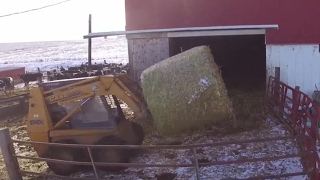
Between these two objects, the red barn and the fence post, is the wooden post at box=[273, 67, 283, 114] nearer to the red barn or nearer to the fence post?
the red barn

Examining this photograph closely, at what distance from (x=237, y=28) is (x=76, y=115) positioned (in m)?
5.06

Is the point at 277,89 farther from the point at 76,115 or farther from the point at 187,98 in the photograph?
the point at 76,115

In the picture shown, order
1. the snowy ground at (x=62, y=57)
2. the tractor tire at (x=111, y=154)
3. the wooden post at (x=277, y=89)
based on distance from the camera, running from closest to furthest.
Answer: the tractor tire at (x=111, y=154) → the wooden post at (x=277, y=89) → the snowy ground at (x=62, y=57)

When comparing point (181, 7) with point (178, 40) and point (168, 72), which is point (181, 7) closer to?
point (178, 40)

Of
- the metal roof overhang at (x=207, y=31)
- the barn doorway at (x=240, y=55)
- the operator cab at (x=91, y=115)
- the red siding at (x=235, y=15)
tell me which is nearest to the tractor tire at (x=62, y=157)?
the operator cab at (x=91, y=115)

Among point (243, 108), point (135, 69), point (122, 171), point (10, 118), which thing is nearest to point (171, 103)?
point (122, 171)

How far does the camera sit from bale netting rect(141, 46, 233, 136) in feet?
26.6

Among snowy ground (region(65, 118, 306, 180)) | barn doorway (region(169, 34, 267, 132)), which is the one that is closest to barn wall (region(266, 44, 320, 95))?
barn doorway (region(169, 34, 267, 132))

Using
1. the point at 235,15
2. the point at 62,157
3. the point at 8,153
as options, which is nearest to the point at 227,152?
the point at 62,157

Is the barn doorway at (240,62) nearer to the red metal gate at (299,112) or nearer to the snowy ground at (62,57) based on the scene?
the red metal gate at (299,112)

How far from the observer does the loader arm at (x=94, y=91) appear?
24.7ft

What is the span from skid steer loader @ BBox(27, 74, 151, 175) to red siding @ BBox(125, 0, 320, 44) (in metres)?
4.97

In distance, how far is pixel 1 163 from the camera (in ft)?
27.8

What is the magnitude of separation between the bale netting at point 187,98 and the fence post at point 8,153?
9.23 ft
